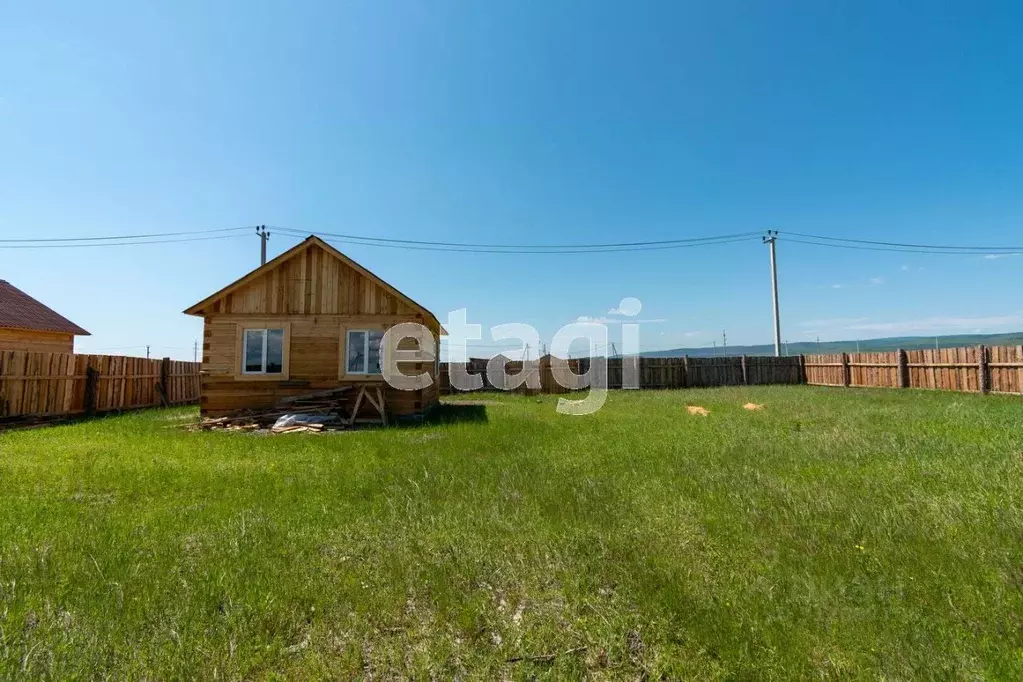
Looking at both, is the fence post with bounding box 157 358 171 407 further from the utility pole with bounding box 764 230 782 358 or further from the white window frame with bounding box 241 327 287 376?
the utility pole with bounding box 764 230 782 358

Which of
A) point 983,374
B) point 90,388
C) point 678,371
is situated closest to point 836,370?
point 678,371

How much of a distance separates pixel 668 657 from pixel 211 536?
14.2ft

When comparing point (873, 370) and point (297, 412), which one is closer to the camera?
point (297, 412)

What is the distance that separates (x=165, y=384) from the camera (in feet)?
59.8

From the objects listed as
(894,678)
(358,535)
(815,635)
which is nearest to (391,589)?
(358,535)

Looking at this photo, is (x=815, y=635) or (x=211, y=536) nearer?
(x=815, y=635)

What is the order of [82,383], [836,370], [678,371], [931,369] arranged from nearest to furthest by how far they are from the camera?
[82,383]
[931,369]
[836,370]
[678,371]

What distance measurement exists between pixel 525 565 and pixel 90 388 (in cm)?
1732

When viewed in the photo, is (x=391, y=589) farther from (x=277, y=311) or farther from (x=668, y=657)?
(x=277, y=311)

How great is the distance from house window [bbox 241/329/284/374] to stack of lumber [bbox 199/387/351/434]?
1.20 meters

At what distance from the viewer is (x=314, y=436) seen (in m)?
11.0

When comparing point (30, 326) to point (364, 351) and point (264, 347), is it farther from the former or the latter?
point (364, 351)

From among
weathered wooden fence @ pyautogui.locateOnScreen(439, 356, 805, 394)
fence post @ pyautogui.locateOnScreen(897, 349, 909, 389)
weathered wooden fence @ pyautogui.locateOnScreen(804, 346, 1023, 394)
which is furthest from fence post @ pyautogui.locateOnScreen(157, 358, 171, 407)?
fence post @ pyautogui.locateOnScreen(897, 349, 909, 389)

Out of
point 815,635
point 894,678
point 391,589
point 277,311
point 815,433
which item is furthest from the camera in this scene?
point 277,311
